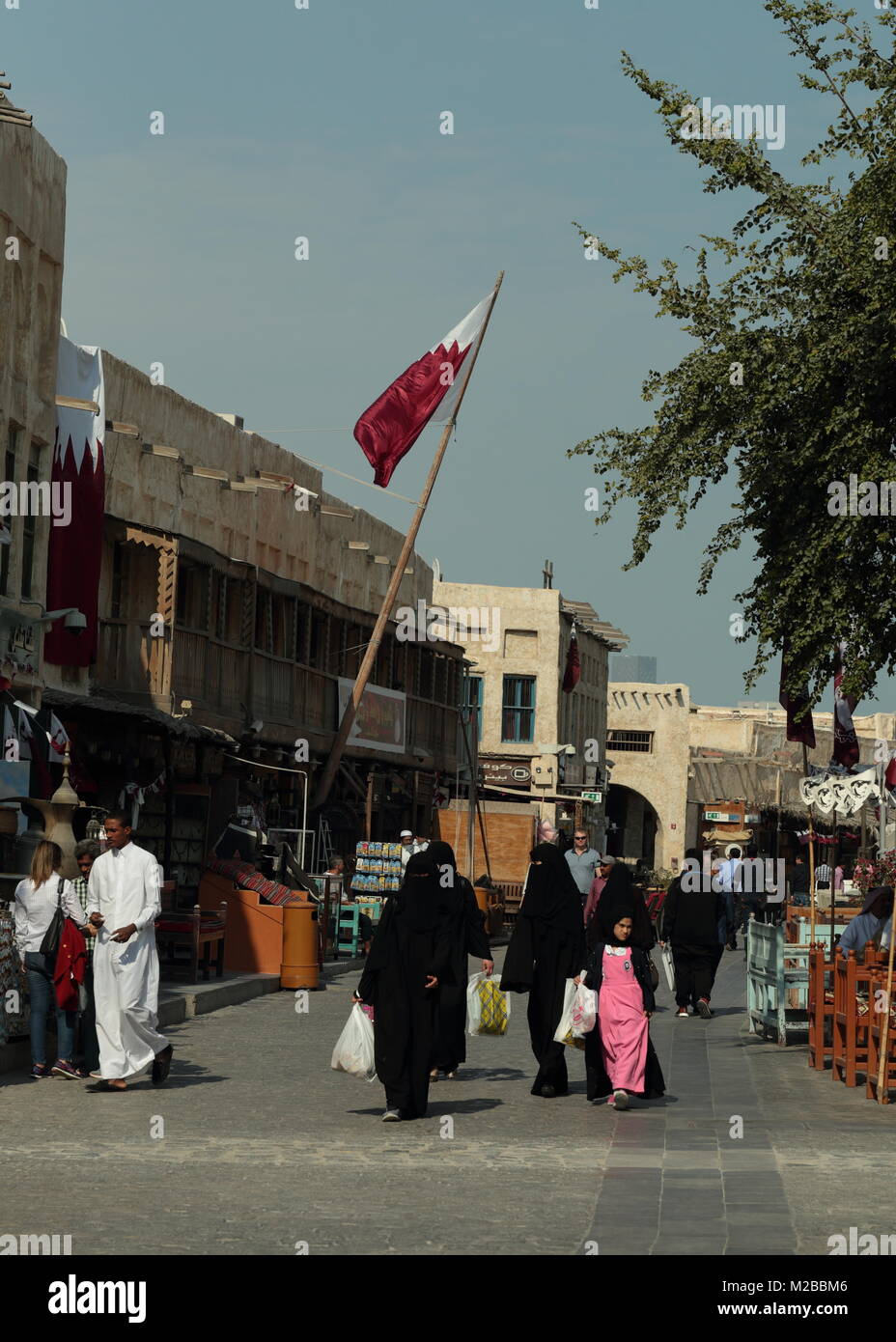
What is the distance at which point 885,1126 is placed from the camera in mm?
12523

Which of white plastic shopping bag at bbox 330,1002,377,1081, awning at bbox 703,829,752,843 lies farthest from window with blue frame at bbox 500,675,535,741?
white plastic shopping bag at bbox 330,1002,377,1081

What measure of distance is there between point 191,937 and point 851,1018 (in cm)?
953

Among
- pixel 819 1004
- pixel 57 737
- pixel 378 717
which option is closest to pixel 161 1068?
pixel 819 1004

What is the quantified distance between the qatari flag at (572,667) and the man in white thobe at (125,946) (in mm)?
50773

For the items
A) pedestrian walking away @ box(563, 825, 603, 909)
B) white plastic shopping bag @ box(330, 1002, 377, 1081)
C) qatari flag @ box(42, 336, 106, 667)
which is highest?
qatari flag @ box(42, 336, 106, 667)

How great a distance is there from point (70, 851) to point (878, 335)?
792 cm

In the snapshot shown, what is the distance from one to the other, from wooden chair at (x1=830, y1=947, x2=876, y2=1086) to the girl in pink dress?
1484 millimetres

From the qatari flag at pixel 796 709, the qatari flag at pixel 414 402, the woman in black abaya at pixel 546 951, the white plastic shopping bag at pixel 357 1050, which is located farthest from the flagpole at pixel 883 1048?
the qatari flag at pixel 414 402

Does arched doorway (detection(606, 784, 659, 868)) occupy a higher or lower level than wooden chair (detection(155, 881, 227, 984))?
higher

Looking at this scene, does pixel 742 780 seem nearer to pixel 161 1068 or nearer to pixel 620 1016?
pixel 620 1016

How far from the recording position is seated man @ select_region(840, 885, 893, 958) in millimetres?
17031

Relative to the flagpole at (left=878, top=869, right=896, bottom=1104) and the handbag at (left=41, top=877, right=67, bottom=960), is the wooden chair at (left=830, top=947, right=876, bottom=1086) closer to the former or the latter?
the flagpole at (left=878, top=869, right=896, bottom=1104)

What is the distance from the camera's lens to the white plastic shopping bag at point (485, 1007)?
15312 mm
